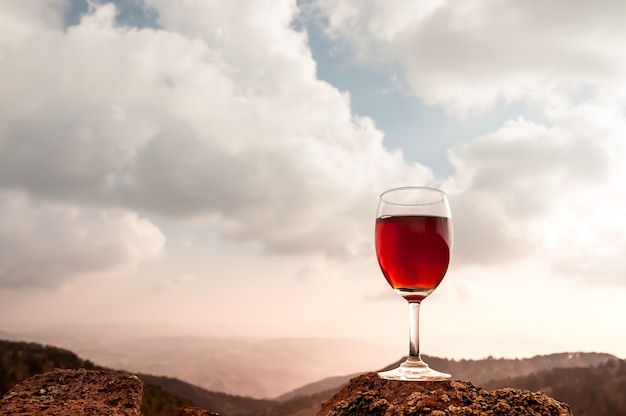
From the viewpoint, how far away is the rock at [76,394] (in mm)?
3959

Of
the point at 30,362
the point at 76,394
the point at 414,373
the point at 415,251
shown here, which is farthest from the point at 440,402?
the point at 30,362

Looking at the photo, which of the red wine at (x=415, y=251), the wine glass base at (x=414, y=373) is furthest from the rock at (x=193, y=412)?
the red wine at (x=415, y=251)

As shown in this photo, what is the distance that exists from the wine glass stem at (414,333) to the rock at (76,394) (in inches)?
75.5

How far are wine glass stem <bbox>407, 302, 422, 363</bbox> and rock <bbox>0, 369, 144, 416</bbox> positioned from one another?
1.92 metres

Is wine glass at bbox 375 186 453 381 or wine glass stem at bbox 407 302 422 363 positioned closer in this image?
wine glass stem at bbox 407 302 422 363

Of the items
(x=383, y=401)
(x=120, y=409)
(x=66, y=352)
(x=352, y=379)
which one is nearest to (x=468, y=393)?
(x=383, y=401)

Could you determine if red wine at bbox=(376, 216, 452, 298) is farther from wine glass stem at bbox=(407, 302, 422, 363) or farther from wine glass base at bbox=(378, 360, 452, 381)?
wine glass base at bbox=(378, 360, 452, 381)

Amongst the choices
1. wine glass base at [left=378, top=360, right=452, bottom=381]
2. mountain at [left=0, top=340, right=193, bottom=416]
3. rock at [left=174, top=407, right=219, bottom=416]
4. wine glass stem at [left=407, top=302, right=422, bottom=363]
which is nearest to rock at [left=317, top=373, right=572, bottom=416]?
wine glass base at [left=378, top=360, right=452, bottom=381]

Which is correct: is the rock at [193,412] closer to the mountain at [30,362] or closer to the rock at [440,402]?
the rock at [440,402]

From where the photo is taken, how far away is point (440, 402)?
9.66 ft

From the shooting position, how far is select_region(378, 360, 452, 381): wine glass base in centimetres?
355

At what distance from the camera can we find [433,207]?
437 cm

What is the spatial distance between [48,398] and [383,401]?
2.43 metres

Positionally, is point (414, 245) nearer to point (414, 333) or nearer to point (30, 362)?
point (414, 333)
